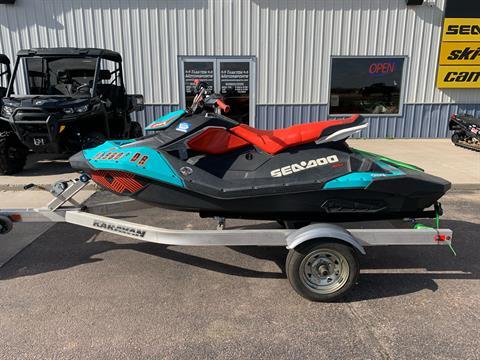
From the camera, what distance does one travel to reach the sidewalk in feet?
21.7

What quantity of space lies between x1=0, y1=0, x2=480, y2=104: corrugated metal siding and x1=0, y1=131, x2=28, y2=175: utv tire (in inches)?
171

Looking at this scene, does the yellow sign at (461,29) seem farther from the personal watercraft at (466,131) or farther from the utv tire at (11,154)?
the utv tire at (11,154)

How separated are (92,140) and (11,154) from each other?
159 cm

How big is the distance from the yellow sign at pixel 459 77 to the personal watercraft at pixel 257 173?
914 centimetres

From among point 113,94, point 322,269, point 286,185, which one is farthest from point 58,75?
point 322,269

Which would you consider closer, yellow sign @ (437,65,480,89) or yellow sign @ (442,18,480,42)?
yellow sign @ (442,18,480,42)

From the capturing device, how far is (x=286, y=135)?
10.7 ft

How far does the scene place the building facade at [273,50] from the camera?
10180mm

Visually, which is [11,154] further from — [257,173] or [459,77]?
[459,77]

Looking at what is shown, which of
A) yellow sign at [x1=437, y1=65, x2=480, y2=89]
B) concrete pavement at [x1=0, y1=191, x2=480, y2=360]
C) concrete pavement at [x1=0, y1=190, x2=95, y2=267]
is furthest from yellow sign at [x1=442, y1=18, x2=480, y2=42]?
concrete pavement at [x1=0, y1=190, x2=95, y2=267]

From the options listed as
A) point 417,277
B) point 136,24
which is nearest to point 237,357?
point 417,277

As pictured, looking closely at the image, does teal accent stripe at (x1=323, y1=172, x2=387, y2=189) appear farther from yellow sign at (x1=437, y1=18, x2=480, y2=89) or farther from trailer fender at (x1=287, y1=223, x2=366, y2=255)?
yellow sign at (x1=437, y1=18, x2=480, y2=89)

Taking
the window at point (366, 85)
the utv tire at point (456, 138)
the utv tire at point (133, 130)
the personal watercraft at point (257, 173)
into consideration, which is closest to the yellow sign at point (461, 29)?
the window at point (366, 85)

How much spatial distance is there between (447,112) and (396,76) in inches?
77.0
